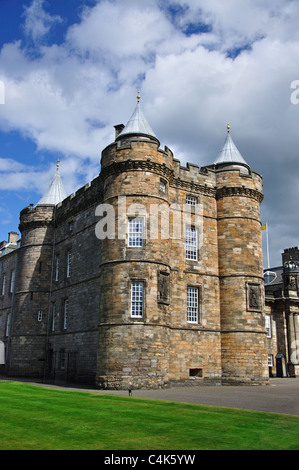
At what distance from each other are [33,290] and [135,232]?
46.8 ft

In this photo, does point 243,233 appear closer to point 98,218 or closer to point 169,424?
point 98,218

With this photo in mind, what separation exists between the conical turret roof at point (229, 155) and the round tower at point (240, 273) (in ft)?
0.22

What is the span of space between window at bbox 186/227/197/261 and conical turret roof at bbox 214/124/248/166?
5.55 meters

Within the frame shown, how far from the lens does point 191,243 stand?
28.0 m

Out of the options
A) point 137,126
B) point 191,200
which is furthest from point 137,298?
point 137,126

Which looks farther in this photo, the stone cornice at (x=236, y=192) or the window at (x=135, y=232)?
the stone cornice at (x=236, y=192)

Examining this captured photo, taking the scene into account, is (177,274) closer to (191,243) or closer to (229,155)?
(191,243)

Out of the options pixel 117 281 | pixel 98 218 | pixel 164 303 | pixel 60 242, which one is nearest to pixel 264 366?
pixel 164 303

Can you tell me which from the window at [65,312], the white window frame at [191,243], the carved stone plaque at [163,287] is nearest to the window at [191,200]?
the white window frame at [191,243]

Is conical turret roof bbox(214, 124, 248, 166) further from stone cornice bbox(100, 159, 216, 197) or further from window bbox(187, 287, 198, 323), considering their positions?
window bbox(187, 287, 198, 323)

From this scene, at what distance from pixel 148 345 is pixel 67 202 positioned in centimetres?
1558

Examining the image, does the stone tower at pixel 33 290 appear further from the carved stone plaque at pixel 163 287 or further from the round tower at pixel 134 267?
the carved stone plaque at pixel 163 287

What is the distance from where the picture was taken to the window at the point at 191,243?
2777 centimetres

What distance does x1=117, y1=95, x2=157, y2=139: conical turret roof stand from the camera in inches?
1043
